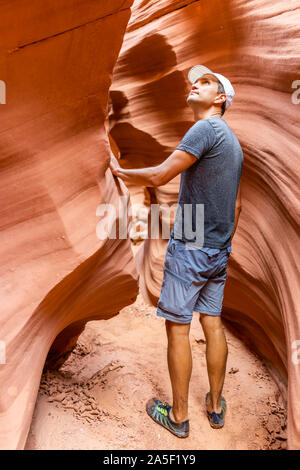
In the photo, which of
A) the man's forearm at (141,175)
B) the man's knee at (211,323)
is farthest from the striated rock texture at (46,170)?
the man's knee at (211,323)

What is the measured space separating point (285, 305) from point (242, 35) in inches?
83.7

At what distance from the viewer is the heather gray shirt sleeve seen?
2170 millimetres

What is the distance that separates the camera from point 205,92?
7.95 feet

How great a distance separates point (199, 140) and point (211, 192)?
0.32 meters

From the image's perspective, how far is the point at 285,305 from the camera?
2258 millimetres

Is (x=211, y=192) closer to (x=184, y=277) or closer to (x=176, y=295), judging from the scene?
(x=184, y=277)

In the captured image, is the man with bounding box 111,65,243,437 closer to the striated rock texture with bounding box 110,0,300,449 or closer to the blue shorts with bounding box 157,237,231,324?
the blue shorts with bounding box 157,237,231,324

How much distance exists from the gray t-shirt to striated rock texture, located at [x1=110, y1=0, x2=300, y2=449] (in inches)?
13.9

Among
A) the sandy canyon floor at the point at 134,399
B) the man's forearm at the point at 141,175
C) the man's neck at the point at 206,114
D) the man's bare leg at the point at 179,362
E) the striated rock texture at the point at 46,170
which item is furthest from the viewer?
the man's neck at the point at 206,114

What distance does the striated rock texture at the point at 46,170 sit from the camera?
1.71 metres

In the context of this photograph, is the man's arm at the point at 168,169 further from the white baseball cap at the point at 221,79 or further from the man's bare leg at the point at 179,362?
the man's bare leg at the point at 179,362

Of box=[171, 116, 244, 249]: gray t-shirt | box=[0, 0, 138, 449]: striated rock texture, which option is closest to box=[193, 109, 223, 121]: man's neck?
box=[171, 116, 244, 249]: gray t-shirt

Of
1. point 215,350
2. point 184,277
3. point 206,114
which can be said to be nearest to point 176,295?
point 184,277

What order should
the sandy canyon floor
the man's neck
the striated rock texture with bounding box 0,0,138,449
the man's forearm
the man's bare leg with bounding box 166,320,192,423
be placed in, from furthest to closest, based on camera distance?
the man's neck
the man's bare leg with bounding box 166,320,192,423
the man's forearm
the sandy canyon floor
the striated rock texture with bounding box 0,0,138,449
